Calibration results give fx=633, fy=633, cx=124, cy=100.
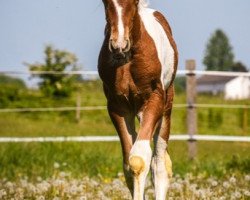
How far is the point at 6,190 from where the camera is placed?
650 cm

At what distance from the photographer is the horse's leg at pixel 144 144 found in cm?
422

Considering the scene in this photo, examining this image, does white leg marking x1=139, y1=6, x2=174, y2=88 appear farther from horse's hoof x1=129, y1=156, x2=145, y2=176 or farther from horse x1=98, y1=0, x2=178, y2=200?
horse's hoof x1=129, y1=156, x2=145, y2=176

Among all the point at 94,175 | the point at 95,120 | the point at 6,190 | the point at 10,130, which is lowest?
the point at 95,120

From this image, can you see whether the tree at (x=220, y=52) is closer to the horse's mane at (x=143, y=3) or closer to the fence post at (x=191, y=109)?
the fence post at (x=191, y=109)

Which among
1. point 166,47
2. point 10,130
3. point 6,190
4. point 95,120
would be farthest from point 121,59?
point 95,120

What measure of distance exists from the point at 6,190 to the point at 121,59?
2.86 meters

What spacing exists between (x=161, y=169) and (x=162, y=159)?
0.34 feet

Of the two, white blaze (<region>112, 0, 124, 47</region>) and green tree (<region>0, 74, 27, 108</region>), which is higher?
white blaze (<region>112, 0, 124, 47</region>)

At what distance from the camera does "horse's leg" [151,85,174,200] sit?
488cm

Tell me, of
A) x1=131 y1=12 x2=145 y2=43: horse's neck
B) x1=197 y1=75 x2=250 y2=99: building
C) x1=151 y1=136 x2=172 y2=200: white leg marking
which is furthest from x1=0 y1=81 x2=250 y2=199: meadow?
x1=197 y1=75 x2=250 y2=99: building

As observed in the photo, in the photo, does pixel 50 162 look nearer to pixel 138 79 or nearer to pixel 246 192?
pixel 246 192

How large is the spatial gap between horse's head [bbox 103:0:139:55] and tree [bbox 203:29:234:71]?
2677 inches

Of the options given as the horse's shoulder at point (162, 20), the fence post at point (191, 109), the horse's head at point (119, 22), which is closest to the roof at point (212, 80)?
the fence post at point (191, 109)

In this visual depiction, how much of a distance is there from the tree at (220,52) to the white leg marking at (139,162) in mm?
67833
